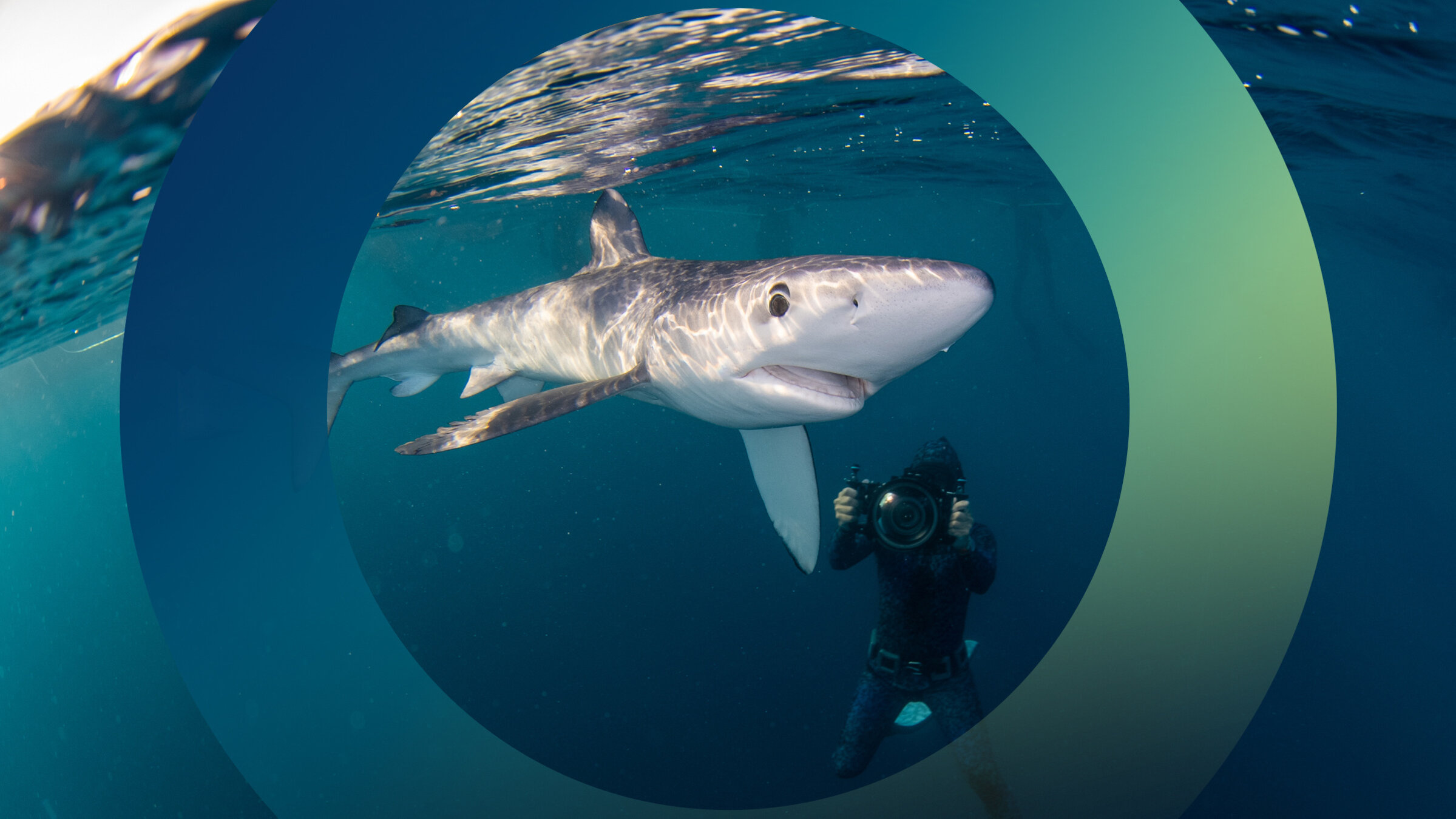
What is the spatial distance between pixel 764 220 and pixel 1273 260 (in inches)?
957

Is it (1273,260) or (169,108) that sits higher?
(169,108)

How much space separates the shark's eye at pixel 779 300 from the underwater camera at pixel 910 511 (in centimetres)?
191

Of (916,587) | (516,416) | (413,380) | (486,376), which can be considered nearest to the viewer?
(516,416)

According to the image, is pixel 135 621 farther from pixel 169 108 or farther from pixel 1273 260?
pixel 1273 260

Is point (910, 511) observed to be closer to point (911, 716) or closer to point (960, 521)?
point (960, 521)

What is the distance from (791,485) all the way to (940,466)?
146 cm

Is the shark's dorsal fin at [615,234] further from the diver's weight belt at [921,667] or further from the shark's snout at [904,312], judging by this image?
the diver's weight belt at [921,667]

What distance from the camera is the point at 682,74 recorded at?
752cm

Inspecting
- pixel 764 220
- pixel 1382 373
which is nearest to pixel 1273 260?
pixel 764 220

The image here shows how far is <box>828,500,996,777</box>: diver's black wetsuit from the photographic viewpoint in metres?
5.08

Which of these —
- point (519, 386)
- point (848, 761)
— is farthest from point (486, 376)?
point (848, 761)

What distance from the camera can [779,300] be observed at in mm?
2740

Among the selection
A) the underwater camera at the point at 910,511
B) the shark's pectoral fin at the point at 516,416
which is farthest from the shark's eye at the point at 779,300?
the underwater camera at the point at 910,511
